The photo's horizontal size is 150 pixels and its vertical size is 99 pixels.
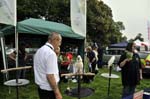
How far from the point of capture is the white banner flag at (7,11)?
974 centimetres

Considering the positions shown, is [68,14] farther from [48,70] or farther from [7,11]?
[48,70]

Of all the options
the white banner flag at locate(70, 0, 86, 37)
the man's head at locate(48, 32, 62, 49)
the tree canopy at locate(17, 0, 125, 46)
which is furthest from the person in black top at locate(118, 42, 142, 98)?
the tree canopy at locate(17, 0, 125, 46)

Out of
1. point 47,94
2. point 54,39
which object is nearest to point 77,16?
point 54,39

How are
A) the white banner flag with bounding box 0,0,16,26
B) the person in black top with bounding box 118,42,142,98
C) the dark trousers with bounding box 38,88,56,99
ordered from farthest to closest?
the white banner flag with bounding box 0,0,16,26, the person in black top with bounding box 118,42,142,98, the dark trousers with bounding box 38,88,56,99

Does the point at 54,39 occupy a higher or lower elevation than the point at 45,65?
higher

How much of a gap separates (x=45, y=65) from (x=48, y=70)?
104mm

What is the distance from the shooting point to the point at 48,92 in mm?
5355

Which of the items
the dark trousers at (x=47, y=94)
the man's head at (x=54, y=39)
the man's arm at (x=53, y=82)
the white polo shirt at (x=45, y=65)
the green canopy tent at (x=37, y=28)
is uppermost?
the green canopy tent at (x=37, y=28)

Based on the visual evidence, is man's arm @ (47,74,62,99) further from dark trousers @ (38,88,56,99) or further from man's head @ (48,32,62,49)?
man's head @ (48,32,62,49)

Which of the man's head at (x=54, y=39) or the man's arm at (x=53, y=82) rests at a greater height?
the man's head at (x=54, y=39)

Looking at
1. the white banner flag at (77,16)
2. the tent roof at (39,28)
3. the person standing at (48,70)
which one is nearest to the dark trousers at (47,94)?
the person standing at (48,70)

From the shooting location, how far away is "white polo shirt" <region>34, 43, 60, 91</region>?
5.18 meters

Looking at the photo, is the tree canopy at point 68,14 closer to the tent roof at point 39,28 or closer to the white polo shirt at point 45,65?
the tent roof at point 39,28

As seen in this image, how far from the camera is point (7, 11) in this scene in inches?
392
